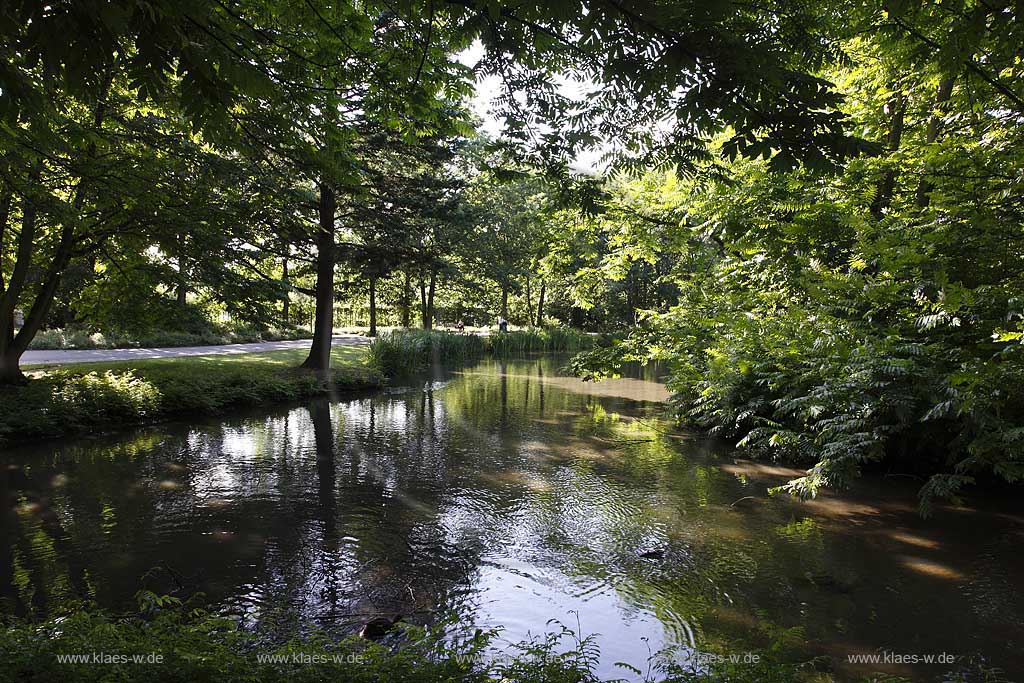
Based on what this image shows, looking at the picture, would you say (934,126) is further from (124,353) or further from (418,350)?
(124,353)

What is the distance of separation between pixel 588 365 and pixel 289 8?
5682 millimetres

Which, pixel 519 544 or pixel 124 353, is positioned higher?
pixel 124 353

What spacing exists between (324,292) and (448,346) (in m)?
9.66

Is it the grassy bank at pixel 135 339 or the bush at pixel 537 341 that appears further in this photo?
the bush at pixel 537 341

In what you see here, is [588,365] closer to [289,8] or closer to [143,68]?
[289,8]

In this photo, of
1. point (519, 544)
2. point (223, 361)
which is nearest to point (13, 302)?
point (223, 361)

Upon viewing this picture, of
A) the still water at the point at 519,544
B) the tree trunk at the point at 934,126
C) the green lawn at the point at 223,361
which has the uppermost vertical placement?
the tree trunk at the point at 934,126

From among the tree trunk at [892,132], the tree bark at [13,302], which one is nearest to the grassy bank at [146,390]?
the tree bark at [13,302]

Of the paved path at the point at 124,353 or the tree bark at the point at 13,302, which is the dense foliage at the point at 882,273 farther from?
the paved path at the point at 124,353

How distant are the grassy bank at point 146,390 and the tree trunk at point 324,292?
565 millimetres

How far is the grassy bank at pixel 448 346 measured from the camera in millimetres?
21141

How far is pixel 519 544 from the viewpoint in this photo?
22.2ft

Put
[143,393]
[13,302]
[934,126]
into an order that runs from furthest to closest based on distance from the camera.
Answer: [143,393] → [13,302] → [934,126]

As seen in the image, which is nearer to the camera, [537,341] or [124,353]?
[124,353]
